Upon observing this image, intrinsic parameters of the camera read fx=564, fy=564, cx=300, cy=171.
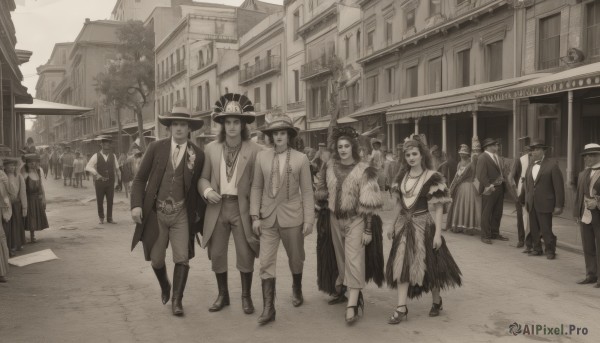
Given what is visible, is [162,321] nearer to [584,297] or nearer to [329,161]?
[329,161]

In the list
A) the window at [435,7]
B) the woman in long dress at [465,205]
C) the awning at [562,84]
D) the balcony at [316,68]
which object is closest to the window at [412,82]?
the window at [435,7]

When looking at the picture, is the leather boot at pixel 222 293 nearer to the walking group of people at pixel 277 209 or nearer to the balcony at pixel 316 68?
the walking group of people at pixel 277 209

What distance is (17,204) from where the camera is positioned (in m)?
8.21

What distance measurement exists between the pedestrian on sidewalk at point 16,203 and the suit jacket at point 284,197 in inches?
170

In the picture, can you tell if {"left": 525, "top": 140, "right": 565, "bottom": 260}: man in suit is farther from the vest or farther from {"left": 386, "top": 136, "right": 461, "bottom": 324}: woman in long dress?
the vest

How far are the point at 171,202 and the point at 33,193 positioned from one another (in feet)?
16.9

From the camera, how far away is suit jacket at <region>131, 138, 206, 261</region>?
5.13 meters

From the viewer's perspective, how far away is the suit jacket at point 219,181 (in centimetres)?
509

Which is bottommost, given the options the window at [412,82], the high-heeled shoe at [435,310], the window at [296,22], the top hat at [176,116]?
the high-heeled shoe at [435,310]

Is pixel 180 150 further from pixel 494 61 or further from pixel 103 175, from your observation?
pixel 494 61

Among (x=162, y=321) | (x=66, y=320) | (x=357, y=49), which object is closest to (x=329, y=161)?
(x=162, y=321)

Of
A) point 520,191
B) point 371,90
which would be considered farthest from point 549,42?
point 371,90

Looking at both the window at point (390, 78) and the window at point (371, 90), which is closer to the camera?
the window at point (390, 78)

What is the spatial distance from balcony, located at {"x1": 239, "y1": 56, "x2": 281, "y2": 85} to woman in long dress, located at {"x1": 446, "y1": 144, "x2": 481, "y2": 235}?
2367 centimetres
